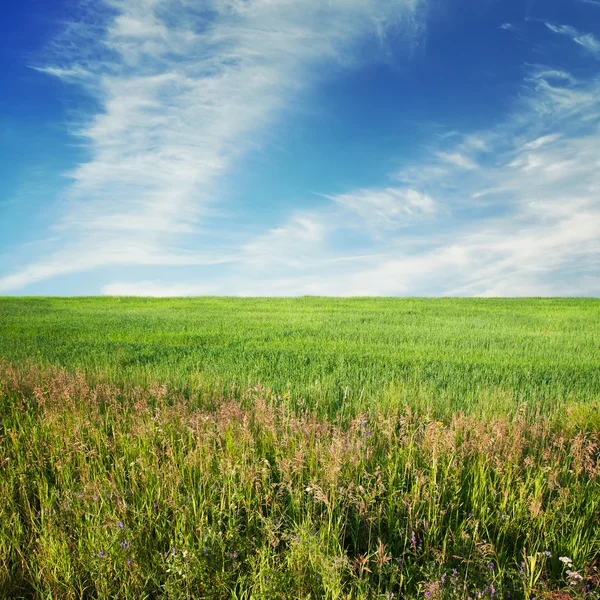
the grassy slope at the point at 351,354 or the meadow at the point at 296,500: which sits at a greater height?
the grassy slope at the point at 351,354

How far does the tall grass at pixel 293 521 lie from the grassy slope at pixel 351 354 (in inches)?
75.2

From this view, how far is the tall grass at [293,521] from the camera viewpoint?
11.2 ft

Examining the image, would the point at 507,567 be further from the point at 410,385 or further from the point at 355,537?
the point at 410,385

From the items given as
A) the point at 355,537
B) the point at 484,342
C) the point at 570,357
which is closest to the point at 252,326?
the point at 484,342

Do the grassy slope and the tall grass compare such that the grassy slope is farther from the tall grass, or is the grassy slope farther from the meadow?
the tall grass

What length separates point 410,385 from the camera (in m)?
9.02

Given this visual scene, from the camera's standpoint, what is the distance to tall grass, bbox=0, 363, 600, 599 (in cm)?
341

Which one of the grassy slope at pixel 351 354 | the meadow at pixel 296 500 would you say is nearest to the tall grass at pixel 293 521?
the meadow at pixel 296 500

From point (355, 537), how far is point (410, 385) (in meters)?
5.34

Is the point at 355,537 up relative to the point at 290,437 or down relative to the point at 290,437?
down

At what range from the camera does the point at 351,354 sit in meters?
12.7

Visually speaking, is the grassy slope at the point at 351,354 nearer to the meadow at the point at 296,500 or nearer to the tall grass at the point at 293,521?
the meadow at the point at 296,500

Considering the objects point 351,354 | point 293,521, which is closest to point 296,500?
point 293,521

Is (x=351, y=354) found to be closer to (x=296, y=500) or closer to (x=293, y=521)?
(x=296, y=500)
